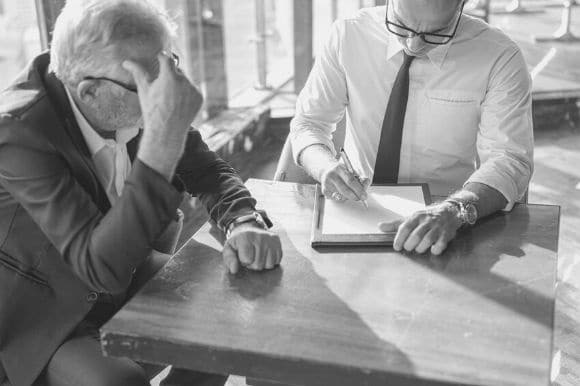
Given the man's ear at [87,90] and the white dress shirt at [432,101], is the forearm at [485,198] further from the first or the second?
the man's ear at [87,90]

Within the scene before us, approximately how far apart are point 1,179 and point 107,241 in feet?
0.98

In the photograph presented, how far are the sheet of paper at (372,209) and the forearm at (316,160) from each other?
0.56 feet

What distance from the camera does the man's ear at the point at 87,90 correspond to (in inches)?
63.6

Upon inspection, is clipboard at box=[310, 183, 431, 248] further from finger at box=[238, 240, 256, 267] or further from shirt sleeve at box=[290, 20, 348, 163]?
shirt sleeve at box=[290, 20, 348, 163]

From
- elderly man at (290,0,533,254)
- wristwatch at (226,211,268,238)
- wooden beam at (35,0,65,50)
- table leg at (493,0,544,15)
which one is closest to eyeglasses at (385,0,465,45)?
elderly man at (290,0,533,254)

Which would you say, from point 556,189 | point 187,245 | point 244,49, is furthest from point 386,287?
point 244,49

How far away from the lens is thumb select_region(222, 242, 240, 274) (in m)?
1.61

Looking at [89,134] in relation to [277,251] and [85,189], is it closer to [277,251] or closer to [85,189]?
[85,189]

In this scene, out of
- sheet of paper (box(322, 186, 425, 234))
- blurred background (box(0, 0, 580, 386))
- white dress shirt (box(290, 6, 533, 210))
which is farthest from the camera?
blurred background (box(0, 0, 580, 386))

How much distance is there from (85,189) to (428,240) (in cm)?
81

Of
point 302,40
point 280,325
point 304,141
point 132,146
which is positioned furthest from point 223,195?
point 302,40

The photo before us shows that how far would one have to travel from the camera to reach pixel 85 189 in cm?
170

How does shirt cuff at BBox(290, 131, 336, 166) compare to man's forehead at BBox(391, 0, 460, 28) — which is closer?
man's forehead at BBox(391, 0, 460, 28)

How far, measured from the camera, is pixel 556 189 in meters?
4.48
